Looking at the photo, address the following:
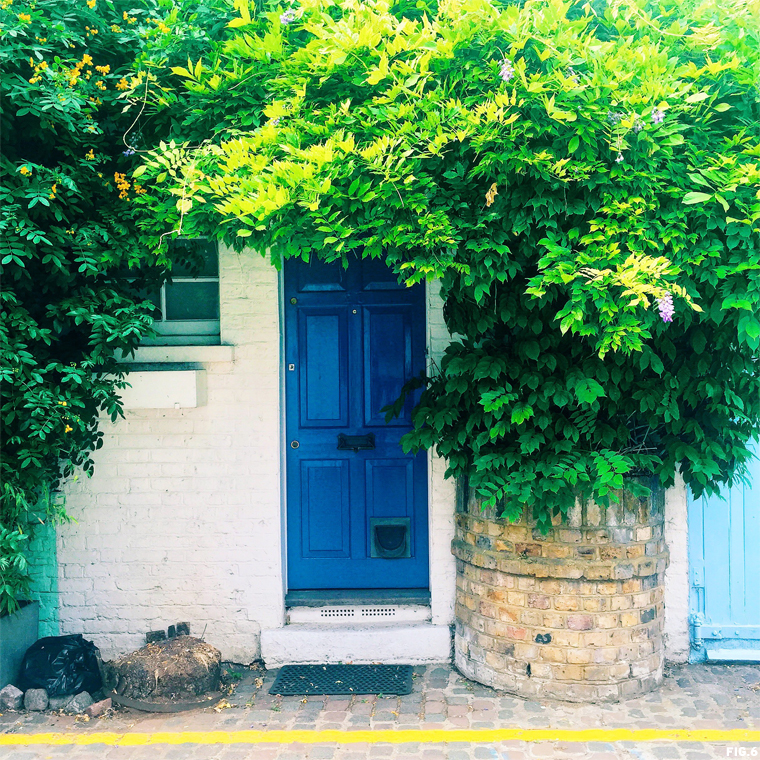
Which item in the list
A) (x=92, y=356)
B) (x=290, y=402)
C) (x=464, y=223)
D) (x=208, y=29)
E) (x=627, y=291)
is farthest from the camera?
(x=290, y=402)

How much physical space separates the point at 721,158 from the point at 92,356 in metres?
3.50

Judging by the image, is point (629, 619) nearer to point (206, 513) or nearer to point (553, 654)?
point (553, 654)

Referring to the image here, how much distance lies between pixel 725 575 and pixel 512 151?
3266 millimetres

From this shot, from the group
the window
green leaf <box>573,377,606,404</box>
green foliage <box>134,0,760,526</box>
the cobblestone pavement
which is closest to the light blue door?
the cobblestone pavement

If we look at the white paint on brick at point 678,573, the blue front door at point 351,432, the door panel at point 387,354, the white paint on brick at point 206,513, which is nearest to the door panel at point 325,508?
the blue front door at point 351,432

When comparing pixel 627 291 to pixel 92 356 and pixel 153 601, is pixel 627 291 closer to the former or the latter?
pixel 92 356

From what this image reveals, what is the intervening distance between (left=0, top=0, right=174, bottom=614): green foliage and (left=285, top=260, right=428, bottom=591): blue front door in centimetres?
126

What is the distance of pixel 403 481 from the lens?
204 inches

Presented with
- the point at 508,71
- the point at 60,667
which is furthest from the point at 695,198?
the point at 60,667

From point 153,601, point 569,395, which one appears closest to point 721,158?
point 569,395

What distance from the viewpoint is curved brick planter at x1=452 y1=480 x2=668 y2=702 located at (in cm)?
434

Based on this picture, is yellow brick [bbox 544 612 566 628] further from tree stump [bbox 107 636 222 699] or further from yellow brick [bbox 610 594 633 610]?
tree stump [bbox 107 636 222 699]

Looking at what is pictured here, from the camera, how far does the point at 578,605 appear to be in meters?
4.35

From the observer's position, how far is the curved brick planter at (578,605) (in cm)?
434
